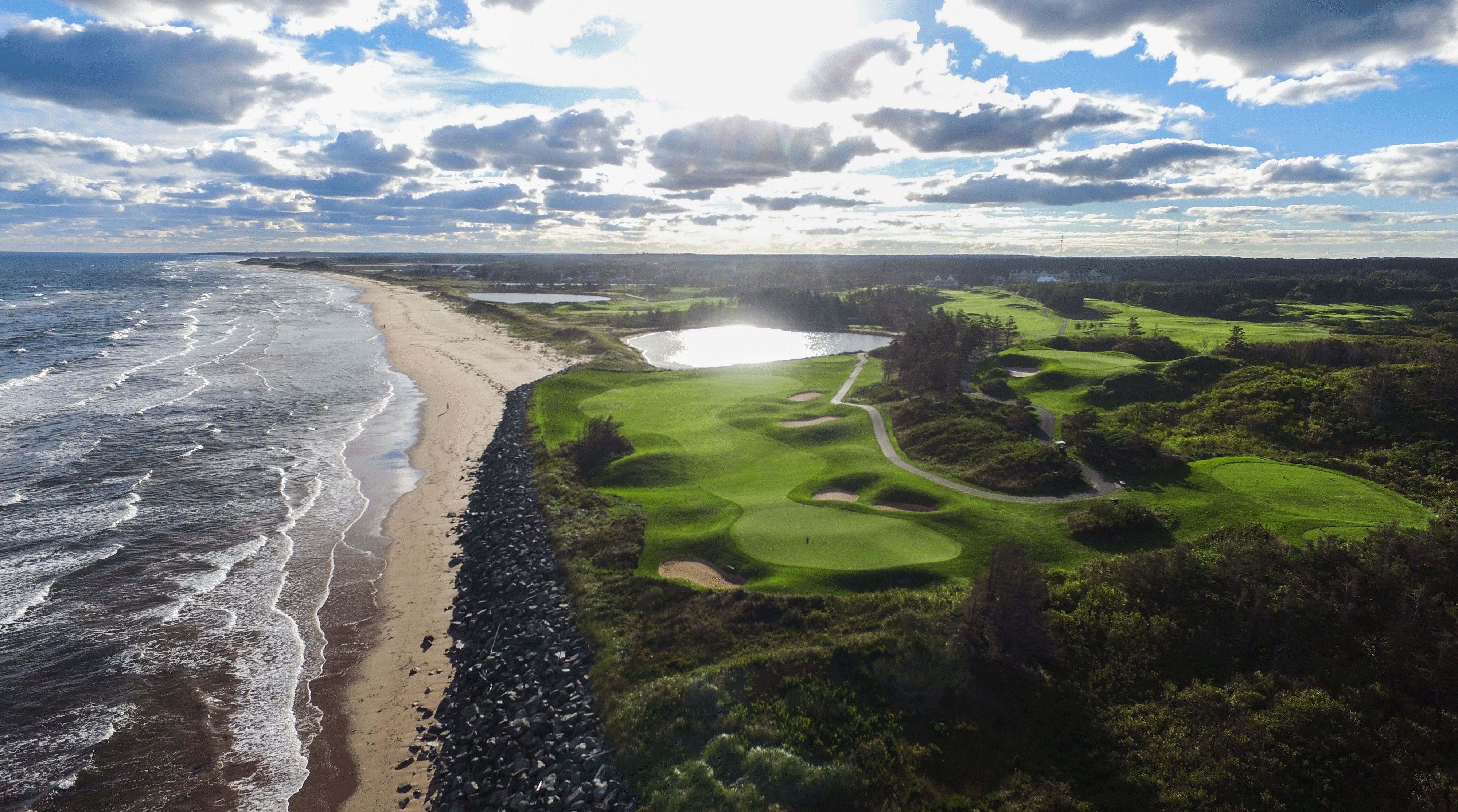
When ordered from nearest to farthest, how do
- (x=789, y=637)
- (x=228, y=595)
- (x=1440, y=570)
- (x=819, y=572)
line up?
(x=1440, y=570)
(x=789, y=637)
(x=819, y=572)
(x=228, y=595)

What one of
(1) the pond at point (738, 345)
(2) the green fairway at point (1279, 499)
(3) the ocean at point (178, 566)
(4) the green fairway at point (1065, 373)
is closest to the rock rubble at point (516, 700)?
(3) the ocean at point (178, 566)

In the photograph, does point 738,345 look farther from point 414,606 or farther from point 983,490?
point 414,606

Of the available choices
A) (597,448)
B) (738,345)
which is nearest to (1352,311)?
(738,345)

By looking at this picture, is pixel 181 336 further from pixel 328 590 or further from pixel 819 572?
pixel 819 572

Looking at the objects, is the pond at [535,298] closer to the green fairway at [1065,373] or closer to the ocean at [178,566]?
the ocean at [178,566]

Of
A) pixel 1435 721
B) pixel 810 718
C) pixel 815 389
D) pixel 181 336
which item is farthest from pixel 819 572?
pixel 181 336

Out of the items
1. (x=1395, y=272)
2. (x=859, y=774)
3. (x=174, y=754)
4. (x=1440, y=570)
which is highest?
(x=1395, y=272)
